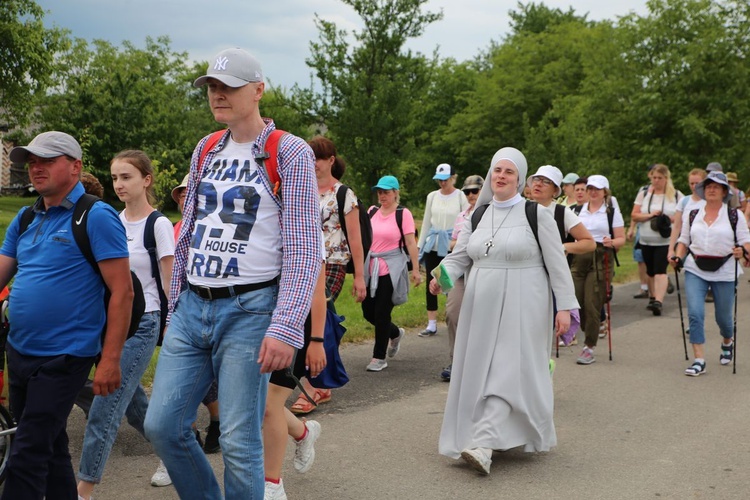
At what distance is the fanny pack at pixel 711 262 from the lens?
352 inches

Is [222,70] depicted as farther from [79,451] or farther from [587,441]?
[587,441]

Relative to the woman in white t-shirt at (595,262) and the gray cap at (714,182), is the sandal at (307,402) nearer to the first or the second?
the woman in white t-shirt at (595,262)

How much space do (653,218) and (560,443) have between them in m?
7.77

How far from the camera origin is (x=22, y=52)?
37281 millimetres

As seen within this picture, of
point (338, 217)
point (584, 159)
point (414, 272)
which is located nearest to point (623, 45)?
point (584, 159)

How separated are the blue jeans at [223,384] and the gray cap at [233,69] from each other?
78cm

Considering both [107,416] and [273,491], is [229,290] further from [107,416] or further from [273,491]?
[273,491]

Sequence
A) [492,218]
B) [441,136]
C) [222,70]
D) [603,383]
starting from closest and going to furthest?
1. [222,70]
2. [492,218]
3. [603,383]
4. [441,136]

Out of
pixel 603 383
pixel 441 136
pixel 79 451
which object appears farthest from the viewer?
pixel 441 136

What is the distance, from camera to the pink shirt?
30.2ft

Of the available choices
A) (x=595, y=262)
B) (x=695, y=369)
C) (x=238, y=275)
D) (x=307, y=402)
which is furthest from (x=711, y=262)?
(x=238, y=275)

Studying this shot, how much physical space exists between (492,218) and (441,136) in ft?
180

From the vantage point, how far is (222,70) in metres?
3.44

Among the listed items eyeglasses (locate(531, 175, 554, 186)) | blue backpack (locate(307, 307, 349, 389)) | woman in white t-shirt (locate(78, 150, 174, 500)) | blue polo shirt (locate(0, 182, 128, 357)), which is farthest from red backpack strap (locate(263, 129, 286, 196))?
eyeglasses (locate(531, 175, 554, 186))
